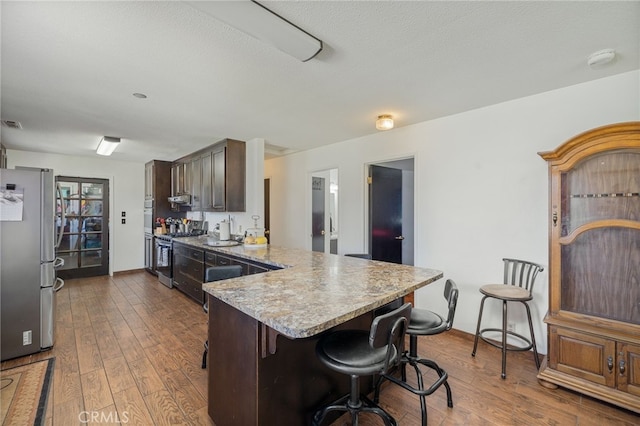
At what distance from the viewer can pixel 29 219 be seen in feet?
8.79

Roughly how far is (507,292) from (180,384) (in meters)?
2.83

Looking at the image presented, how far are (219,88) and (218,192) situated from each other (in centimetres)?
217

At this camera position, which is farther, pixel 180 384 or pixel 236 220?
pixel 236 220

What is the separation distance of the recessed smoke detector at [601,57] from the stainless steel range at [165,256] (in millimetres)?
5594

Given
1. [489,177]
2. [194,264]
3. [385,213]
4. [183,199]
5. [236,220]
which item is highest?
[489,177]

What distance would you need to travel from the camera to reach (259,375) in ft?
4.71

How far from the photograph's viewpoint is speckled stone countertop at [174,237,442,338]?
4.09 ft

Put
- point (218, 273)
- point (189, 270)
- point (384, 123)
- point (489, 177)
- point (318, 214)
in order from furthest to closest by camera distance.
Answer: point (318, 214), point (189, 270), point (384, 123), point (489, 177), point (218, 273)

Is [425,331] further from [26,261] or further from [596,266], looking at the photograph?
[26,261]

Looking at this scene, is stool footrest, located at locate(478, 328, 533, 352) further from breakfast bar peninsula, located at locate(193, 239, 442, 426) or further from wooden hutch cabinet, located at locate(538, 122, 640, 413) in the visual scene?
breakfast bar peninsula, located at locate(193, 239, 442, 426)

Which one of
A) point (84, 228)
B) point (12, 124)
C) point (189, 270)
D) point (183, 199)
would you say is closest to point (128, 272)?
point (84, 228)

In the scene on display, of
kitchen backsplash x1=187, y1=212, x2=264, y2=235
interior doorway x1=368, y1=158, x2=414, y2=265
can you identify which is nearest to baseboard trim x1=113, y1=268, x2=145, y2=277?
kitchen backsplash x1=187, y1=212, x2=264, y2=235

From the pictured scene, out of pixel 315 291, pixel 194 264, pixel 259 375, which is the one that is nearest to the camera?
pixel 259 375

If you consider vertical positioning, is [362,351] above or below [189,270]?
above
